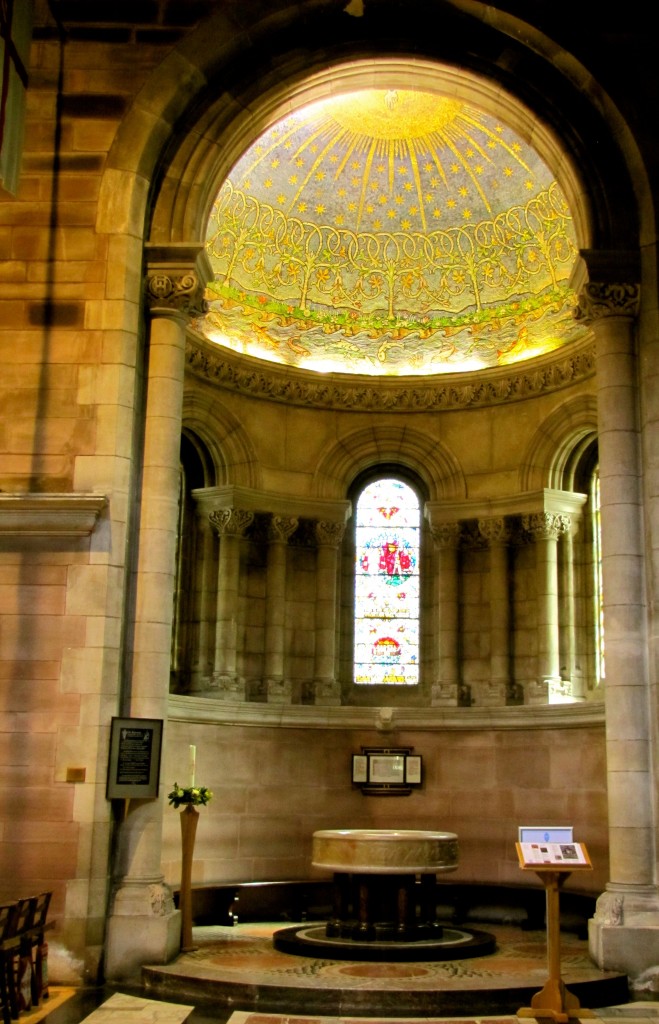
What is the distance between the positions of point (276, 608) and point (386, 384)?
3.81 metres

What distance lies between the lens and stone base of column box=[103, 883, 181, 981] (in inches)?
436

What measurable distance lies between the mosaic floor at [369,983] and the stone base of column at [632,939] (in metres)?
0.23

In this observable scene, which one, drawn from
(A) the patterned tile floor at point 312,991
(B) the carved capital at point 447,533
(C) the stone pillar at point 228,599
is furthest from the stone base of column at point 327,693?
(A) the patterned tile floor at point 312,991

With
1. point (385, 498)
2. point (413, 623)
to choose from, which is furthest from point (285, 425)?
point (413, 623)

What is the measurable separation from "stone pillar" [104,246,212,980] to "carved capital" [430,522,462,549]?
20.7 ft

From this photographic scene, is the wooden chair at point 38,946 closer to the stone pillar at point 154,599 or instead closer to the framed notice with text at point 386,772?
the stone pillar at point 154,599

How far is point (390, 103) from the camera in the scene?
17.7m

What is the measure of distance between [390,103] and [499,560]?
6.77m

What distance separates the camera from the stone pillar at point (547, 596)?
16.9m

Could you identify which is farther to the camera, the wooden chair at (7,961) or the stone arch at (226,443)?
the stone arch at (226,443)

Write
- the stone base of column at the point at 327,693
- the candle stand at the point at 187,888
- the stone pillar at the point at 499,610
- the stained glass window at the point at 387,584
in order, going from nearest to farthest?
the candle stand at the point at 187,888 < the stone pillar at the point at 499,610 < the stone base of column at the point at 327,693 < the stained glass window at the point at 387,584

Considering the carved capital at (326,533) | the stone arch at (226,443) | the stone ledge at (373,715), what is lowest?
the stone ledge at (373,715)

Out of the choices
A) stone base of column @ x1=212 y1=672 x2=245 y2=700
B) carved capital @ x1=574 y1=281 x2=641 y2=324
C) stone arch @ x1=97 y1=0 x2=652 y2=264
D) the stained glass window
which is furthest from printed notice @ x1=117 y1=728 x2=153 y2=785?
the stained glass window

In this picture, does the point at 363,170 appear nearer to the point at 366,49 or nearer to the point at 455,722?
the point at 366,49
